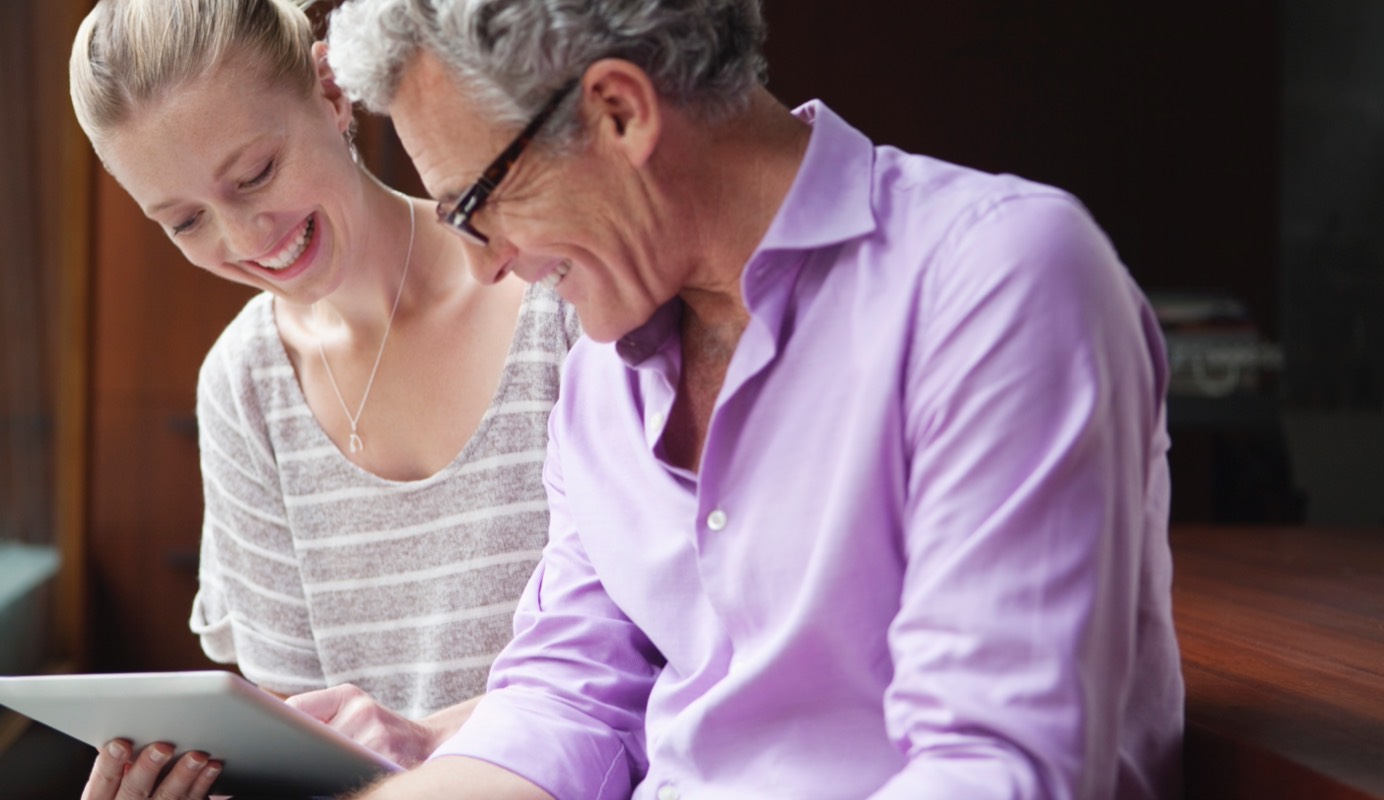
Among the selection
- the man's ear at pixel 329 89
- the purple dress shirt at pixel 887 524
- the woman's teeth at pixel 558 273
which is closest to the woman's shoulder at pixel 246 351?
the man's ear at pixel 329 89

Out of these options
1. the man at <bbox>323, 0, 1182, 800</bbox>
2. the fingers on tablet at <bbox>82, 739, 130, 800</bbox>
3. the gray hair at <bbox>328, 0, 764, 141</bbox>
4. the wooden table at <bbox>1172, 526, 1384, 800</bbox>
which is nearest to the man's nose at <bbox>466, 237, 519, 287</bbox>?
the man at <bbox>323, 0, 1182, 800</bbox>

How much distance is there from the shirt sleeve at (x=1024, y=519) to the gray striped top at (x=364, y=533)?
0.79 metres

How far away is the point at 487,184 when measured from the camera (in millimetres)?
1085

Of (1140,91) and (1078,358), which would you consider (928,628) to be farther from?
(1140,91)

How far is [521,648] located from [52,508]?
3.08 metres

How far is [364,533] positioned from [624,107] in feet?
2.76

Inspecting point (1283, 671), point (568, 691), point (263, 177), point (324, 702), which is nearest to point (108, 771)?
point (324, 702)

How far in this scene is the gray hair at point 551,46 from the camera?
1023 millimetres

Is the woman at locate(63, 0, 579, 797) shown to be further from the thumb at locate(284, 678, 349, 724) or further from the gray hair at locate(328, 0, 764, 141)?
the gray hair at locate(328, 0, 764, 141)

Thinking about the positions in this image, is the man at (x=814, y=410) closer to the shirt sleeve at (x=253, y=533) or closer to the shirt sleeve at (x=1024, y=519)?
the shirt sleeve at (x=1024, y=519)

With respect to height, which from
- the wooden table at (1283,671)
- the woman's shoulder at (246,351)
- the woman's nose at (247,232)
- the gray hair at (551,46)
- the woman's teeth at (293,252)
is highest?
the gray hair at (551,46)

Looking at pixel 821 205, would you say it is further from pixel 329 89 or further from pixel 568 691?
pixel 329 89

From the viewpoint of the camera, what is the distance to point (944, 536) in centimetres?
93

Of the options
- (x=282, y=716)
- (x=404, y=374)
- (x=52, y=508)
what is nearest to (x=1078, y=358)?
(x=282, y=716)
